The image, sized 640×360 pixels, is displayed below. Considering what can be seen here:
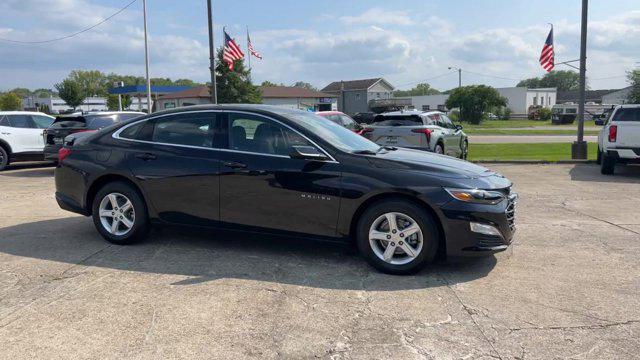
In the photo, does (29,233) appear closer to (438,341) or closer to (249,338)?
(249,338)

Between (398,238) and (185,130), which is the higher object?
(185,130)

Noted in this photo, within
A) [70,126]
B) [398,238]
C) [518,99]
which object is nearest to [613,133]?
[398,238]

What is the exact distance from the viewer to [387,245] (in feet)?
16.6

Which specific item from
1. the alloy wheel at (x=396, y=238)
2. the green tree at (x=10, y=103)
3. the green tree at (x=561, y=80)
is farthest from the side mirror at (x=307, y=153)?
the green tree at (x=561, y=80)

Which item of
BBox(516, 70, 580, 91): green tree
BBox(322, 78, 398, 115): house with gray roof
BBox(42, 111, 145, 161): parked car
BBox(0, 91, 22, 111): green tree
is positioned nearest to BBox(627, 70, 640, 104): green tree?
BBox(322, 78, 398, 115): house with gray roof

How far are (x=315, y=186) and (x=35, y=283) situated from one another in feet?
9.02

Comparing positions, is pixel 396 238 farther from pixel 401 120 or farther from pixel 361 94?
pixel 361 94

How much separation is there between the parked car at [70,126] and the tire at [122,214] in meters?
6.91

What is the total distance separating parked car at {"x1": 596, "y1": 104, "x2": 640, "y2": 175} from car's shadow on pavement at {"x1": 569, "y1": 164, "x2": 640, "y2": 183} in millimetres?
354

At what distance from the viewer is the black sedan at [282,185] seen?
4961 mm

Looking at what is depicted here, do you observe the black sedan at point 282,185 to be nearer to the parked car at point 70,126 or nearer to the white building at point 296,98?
the parked car at point 70,126

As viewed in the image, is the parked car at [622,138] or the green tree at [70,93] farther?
the green tree at [70,93]

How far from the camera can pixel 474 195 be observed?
4918 millimetres

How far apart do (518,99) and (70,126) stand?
75387 millimetres
